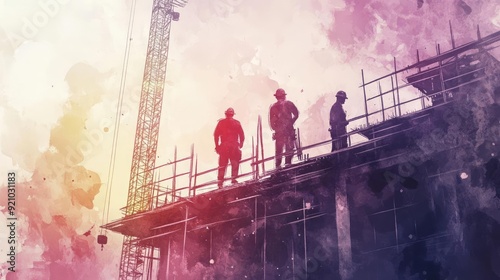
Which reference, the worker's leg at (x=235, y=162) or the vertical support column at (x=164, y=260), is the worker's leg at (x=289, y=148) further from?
the vertical support column at (x=164, y=260)

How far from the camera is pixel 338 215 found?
1345 centimetres

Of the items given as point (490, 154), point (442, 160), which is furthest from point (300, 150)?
point (490, 154)

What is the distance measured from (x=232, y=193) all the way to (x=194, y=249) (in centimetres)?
243

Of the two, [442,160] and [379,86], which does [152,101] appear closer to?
[379,86]

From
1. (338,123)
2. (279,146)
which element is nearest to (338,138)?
(338,123)

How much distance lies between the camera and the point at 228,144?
54.1ft

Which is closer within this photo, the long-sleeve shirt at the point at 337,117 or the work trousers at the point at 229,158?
the long-sleeve shirt at the point at 337,117

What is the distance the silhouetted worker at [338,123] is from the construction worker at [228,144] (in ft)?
11.2

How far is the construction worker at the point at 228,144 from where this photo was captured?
1641 cm

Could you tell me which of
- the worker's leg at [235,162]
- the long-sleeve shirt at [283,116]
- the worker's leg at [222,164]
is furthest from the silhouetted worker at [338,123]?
the worker's leg at [222,164]

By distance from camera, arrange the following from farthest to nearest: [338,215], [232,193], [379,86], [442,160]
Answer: [232,193], [379,86], [338,215], [442,160]

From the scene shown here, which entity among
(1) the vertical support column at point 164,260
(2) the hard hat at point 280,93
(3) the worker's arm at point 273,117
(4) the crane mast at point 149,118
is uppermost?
(4) the crane mast at point 149,118

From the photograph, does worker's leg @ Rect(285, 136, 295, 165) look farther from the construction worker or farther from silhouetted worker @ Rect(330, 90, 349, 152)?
the construction worker

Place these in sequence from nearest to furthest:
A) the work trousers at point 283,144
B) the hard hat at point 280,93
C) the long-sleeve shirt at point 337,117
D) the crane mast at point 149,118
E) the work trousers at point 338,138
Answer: the work trousers at point 338,138 → the long-sleeve shirt at point 337,117 → the work trousers at point 283,144 → the hard hat at point 280,93 → the crane mast at point 149,118
